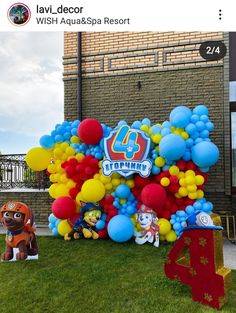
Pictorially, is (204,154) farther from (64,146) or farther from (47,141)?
(47,141)

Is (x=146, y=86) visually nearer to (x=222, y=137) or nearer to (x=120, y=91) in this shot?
(x=120, y=91)

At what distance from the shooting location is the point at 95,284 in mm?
4074

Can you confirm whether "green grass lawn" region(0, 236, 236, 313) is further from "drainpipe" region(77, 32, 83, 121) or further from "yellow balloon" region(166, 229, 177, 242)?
"drainpipe" region(77, 32, 83, 121)

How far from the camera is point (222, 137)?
22.7 feet

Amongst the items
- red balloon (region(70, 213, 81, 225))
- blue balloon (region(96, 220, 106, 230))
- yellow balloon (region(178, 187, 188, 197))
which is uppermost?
yellow balloon (region(178, 187, 188, 197))

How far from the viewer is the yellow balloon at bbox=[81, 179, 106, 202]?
589cm

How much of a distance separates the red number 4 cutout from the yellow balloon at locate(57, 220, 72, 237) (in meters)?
3.10

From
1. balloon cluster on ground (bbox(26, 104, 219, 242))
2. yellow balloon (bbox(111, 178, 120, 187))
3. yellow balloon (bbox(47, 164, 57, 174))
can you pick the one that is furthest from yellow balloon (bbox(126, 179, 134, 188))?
yellow balloon (bbox(47, 164, 57, 174))

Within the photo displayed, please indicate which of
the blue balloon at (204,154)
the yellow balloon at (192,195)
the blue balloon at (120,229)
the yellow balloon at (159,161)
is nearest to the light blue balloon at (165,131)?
the yellow balloon at (159,161)

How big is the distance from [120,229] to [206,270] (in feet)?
7.97

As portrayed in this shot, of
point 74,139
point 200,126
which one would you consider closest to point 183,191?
point 200,126

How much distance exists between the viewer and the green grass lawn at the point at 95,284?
11.4ft
